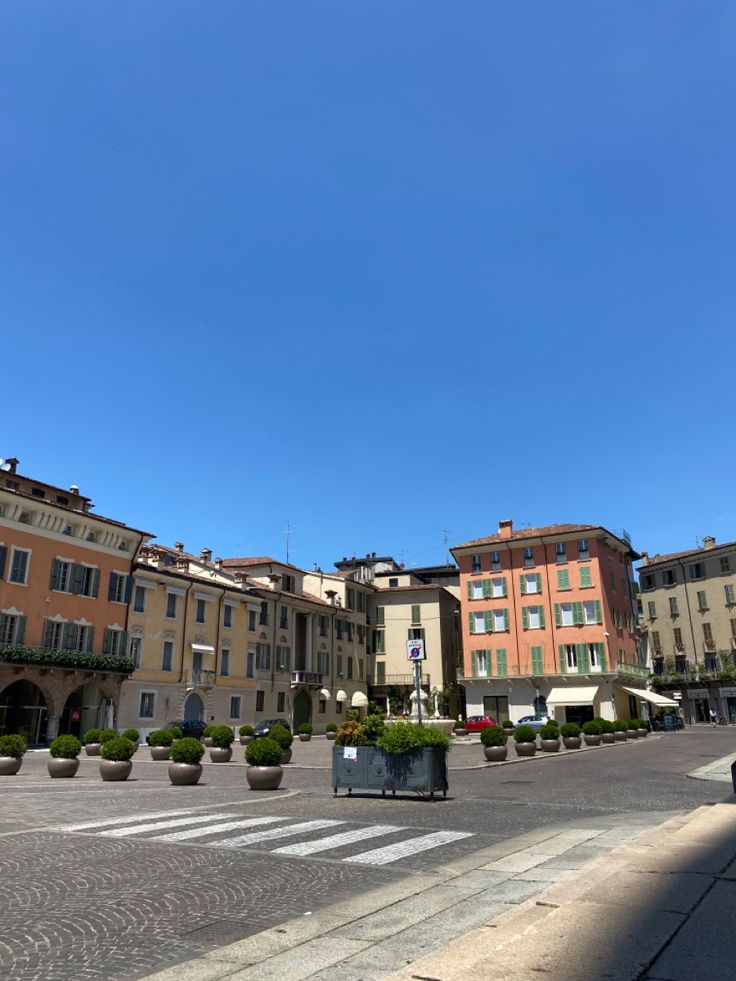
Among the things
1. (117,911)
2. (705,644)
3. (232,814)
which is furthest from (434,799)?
(705,644)

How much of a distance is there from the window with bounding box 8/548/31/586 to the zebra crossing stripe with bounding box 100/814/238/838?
29.2 metres

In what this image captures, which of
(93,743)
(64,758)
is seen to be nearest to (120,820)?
(64,758)

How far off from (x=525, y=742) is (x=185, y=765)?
16.0 meters

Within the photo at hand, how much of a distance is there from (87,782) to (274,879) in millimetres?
14662

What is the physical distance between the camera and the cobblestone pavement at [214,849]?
229 inches

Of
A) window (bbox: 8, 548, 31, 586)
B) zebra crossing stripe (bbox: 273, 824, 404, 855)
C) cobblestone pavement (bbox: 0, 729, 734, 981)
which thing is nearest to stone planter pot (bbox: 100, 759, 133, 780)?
cobblestone pavement (bbox: 0, 729, 734, 981)

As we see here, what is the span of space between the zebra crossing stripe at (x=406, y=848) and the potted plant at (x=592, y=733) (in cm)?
2927

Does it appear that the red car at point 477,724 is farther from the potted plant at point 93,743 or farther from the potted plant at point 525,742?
the potted plant at point 93,743

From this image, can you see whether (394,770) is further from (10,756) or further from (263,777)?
(10,756)

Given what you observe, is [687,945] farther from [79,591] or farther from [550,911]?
[79,591]

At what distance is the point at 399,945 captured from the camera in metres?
5.46

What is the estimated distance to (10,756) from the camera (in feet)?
74.1

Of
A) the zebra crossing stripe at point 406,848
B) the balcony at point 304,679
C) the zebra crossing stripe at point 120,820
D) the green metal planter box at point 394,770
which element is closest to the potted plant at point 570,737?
the green metal planter box at point 394,770

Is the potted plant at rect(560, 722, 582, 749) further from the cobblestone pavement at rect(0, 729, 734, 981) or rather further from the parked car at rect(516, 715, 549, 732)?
the parked car at rect(516, 715, 549, 732)
